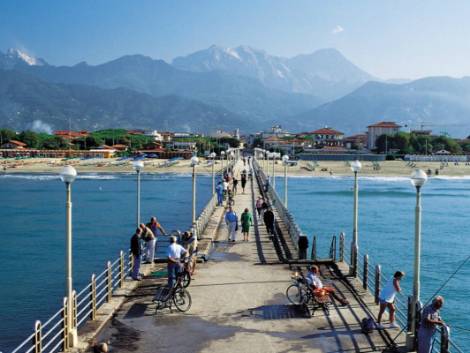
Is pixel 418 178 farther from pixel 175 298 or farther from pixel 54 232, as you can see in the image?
pixel 54 232

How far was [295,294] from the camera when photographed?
12.3 metres

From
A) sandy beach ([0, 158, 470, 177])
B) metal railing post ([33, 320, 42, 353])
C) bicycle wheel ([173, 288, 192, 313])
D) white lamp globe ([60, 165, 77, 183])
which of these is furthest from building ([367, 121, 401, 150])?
metal railing post ([33, 320, 42, 353])

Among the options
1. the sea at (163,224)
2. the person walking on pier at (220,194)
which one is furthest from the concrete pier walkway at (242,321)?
the person walking on pier at (220,194)

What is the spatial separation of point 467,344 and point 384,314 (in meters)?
8.00

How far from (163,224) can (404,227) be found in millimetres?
18357

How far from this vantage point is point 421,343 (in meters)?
8.84

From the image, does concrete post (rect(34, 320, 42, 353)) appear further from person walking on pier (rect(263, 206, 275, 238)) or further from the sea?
person walking on pier (rect(263, 206, 275, 238))

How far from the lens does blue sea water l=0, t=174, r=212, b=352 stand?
68.5 ft

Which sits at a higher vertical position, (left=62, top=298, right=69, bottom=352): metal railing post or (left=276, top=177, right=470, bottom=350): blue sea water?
(left=62, top=298, right=69, bottom=352): metal railing post

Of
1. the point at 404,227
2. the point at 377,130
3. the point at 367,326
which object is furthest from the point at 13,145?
the point at 367,326

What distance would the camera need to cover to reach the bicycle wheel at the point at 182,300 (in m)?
11.5

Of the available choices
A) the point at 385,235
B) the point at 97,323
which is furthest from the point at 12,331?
the point at 385,235

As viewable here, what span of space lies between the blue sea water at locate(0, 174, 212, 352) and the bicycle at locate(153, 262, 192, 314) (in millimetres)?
6684

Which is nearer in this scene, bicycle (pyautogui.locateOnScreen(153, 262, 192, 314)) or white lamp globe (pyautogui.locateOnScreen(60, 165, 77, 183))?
white lamp globe (pyautogui.locateOnScreen(60, 165, 77, 183))
